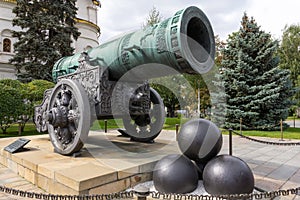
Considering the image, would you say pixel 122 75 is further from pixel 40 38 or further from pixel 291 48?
pixel 291 48

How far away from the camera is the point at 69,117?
4.03 metres

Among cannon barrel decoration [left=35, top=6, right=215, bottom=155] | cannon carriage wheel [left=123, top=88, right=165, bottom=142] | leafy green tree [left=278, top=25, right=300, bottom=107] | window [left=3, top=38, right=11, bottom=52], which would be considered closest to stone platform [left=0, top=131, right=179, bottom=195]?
cannon barrel decoration [left=35, top=6, right=215, bottom=155]

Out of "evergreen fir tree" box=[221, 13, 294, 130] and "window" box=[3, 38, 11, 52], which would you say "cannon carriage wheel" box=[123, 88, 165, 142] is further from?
"window" box=[3, 38, 11, 52]

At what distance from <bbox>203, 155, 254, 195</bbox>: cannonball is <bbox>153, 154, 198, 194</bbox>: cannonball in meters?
0.18

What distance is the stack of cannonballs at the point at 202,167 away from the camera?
8.93 ft

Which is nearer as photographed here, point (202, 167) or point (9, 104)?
point (202, 167)

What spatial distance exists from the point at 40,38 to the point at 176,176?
594 inches

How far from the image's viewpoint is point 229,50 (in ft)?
44.5

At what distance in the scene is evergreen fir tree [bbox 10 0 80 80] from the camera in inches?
579

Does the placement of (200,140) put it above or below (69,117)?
below

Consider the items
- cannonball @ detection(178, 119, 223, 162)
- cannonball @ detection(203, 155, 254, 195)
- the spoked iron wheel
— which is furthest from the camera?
the spoked iron wheel

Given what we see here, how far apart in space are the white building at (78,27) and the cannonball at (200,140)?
20.5 metres

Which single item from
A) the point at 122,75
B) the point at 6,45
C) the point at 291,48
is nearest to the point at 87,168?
the point at 122,75

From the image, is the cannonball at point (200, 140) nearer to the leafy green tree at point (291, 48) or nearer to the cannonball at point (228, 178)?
the cannonball at point (228, 178)
